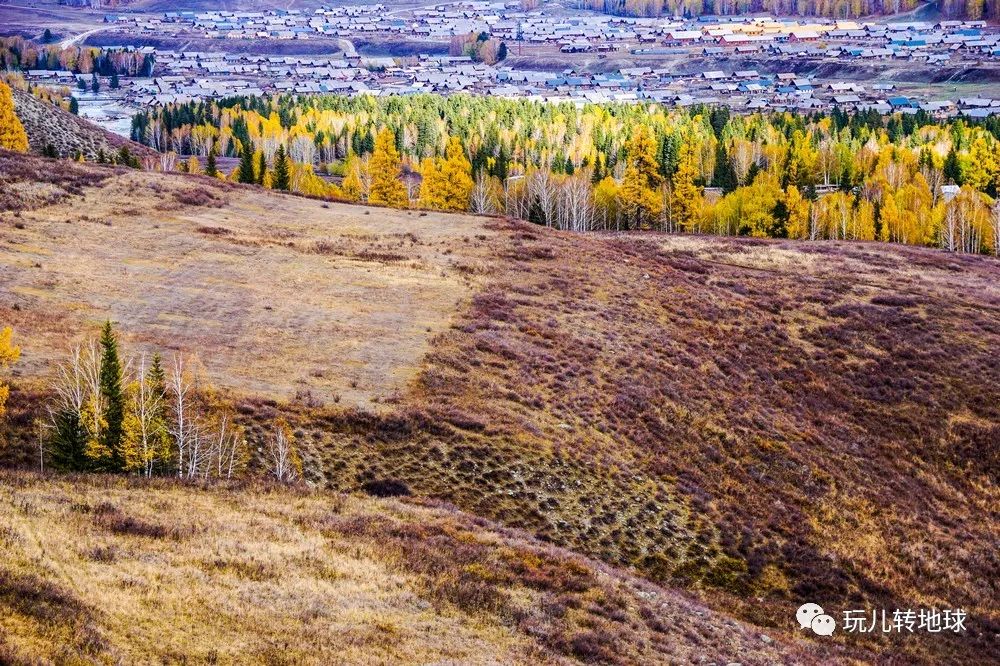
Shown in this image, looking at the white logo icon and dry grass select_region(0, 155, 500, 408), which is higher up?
dry grass select_region(0, 155, 500, 408)

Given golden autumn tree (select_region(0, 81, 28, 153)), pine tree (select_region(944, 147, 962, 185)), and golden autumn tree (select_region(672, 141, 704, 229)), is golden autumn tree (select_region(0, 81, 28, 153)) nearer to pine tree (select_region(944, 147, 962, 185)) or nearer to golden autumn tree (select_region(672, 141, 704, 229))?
golden autumn tree (select_region(672, 141, 704, 229))

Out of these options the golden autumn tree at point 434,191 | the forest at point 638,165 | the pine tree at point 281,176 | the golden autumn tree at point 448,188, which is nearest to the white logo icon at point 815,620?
the forest at point 638,165

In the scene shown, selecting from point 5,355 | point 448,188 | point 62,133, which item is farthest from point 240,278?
point 62,133

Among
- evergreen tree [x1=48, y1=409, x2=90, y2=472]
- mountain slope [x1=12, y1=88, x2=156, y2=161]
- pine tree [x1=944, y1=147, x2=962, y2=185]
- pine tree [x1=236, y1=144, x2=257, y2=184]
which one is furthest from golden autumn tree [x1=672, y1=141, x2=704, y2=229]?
evergreen tree [x1=48, y1=409, x2=90, y2=472]

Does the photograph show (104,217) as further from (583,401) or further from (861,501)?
(861,501)

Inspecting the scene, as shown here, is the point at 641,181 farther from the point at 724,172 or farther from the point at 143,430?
the point at 143,430
